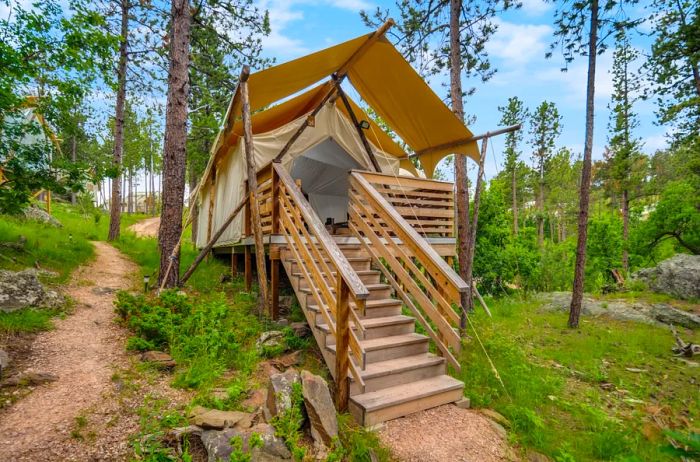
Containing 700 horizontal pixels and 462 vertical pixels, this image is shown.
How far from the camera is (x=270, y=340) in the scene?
4.26 m

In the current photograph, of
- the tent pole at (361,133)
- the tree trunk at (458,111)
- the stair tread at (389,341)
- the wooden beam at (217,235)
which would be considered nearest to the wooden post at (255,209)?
the wooden beam at (217,235)

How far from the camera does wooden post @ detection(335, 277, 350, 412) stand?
3115mm

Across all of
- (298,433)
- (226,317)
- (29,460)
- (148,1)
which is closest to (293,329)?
(226,317)

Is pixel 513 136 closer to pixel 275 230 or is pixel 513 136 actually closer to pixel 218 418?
pixel 275 230

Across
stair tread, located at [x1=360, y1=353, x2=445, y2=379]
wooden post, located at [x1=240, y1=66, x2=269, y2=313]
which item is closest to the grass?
stair tread, located at [x1=360, y1=353, x2=445, y2=379]

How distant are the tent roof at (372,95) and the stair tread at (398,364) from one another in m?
4.09

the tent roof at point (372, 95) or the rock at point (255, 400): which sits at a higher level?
the tent roof at point (372, 95)

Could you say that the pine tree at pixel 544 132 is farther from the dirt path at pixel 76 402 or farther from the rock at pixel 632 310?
the dirt path at pixel 76 402

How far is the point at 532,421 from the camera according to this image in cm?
340

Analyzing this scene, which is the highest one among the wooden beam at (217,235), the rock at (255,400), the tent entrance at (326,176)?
the tent entrance at (326,176)

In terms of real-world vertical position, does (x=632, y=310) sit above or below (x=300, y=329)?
below

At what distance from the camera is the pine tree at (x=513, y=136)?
24.8 metres

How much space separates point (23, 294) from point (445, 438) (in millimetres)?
5209

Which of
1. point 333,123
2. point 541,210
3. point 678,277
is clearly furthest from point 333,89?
point 541,210
